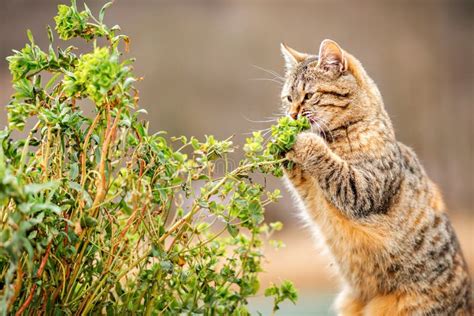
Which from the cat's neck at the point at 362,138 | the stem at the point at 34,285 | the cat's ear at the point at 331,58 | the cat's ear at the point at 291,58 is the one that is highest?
the cat's ear at the point at 291,58

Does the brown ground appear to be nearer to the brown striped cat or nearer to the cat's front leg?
the brown striped cat

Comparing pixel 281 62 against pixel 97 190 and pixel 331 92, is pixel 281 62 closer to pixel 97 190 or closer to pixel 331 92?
pixel 331 92

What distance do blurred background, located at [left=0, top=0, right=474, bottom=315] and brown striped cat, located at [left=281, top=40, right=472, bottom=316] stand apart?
6.27 ft

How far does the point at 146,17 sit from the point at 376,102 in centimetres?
248

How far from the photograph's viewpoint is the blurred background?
13.2ft

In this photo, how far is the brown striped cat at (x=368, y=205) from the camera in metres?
1.64

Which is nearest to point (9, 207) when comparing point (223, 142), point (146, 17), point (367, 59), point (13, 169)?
point (13, 169)

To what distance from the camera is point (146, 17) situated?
402 cm

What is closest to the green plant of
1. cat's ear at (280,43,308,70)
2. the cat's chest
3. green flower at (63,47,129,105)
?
green flower at (63,47,129,105)

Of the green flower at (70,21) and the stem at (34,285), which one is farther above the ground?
the green flower at (70,21)

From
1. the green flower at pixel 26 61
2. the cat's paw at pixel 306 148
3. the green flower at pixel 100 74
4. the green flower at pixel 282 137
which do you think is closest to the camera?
the green flower at pixel 100 74

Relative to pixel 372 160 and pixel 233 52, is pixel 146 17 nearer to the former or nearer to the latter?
pixel 233 52

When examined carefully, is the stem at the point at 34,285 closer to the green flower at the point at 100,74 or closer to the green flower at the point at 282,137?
the green flower at the point at 100,74

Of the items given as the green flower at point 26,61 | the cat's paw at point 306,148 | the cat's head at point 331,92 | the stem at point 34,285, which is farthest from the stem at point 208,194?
the cat's head at point 331,92
